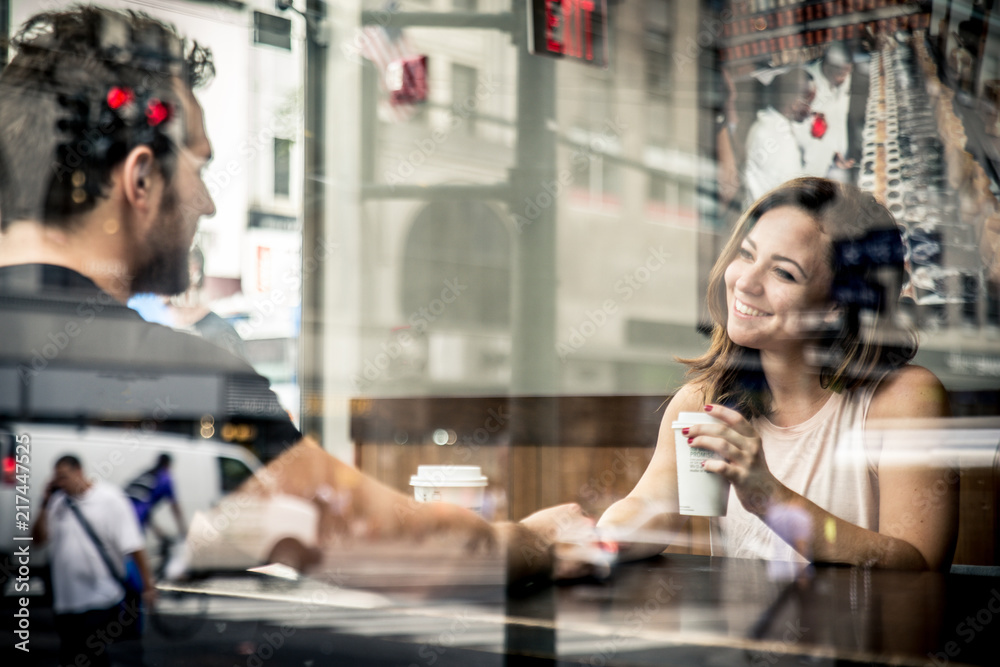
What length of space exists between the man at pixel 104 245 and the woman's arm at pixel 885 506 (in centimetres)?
24

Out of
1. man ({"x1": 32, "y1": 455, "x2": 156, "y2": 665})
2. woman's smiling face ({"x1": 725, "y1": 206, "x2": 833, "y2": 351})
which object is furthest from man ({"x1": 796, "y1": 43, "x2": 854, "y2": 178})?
man ({"x1": 32, "y1": 455, "x2": 156, "y2": 665})

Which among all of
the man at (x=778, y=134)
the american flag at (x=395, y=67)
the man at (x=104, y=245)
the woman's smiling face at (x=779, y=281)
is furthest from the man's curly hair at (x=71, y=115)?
the american flag at (x=395, y=67)

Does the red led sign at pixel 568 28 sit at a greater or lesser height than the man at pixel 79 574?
greater

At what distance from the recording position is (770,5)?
1.76 m

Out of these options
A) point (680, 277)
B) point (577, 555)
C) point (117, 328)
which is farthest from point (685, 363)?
point (117, 328)

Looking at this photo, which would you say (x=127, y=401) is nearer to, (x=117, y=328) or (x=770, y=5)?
(x=117, y=328)

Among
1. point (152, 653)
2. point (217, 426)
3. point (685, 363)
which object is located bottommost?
point (152, 653)

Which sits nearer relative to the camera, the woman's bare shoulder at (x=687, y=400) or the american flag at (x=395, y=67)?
the woman's bare shoulder at (x=687, y=400)

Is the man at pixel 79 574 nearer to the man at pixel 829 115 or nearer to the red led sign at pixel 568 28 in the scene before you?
the man at pixel 829 115

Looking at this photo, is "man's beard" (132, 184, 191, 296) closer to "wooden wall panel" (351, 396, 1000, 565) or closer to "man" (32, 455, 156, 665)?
"man" (32, 455, 156, 665)

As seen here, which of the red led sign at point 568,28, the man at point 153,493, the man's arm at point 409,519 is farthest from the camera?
the red led sign at point 568,28

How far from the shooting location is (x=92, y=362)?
4.20 feet

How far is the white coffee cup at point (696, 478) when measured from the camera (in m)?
0.94

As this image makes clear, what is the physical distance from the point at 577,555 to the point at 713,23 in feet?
4.84
